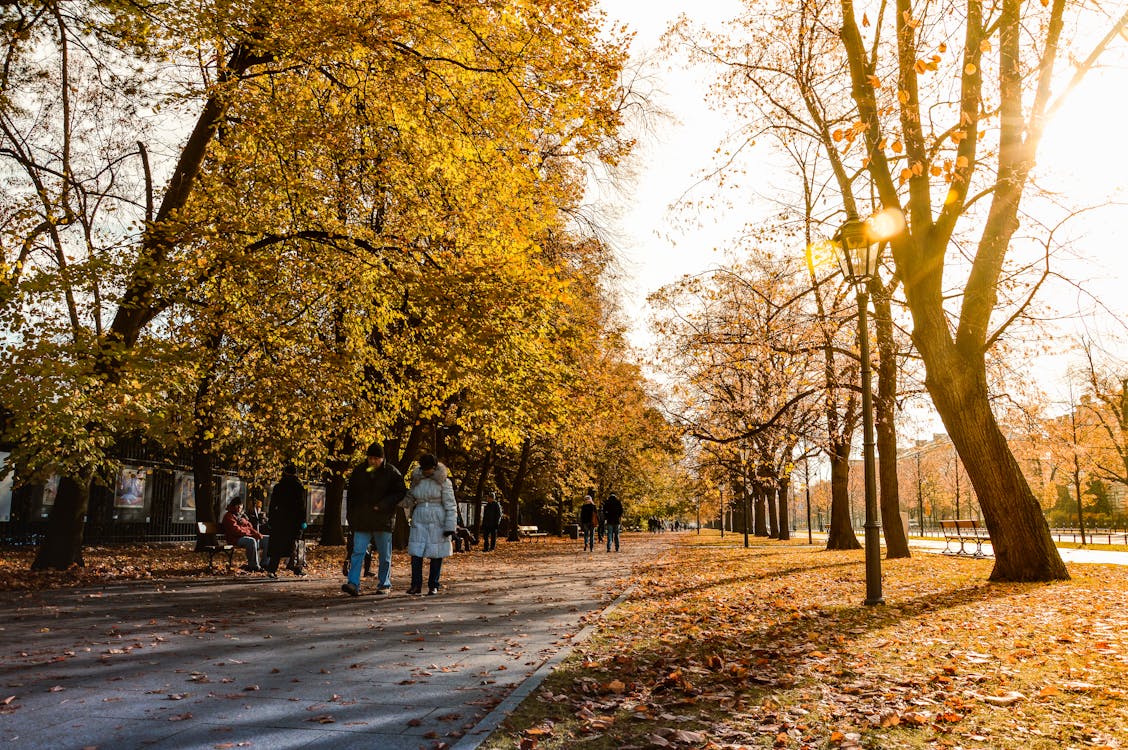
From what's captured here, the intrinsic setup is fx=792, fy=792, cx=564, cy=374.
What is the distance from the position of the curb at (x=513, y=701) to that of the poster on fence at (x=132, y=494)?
21.8 m

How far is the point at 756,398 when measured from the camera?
2323 cm

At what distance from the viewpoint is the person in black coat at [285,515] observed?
1359 cm

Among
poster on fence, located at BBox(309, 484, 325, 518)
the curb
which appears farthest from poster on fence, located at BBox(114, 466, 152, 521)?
the curb

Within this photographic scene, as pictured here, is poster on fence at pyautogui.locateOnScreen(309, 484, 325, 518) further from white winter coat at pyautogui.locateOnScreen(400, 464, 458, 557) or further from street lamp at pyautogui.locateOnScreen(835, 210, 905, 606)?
street lamp at pyautogui.locateOnScreen(835, 210, 905, 606)

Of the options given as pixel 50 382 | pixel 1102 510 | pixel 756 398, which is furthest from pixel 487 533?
pixel 1102 510

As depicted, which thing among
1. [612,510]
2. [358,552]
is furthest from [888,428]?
[358,552]

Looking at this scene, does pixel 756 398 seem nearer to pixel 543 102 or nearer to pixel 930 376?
pixel 930 376

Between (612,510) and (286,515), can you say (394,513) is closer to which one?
(286,515)

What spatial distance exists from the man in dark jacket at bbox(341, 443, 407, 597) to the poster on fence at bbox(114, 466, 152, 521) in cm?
1660

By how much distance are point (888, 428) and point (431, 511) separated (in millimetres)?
12540

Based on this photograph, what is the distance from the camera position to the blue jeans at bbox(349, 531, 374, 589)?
11180mm

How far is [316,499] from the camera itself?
35.8 metres

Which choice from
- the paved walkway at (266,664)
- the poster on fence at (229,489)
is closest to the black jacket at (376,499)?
the paved walkway at (266,664)

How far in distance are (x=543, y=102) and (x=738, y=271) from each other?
6.71 m
